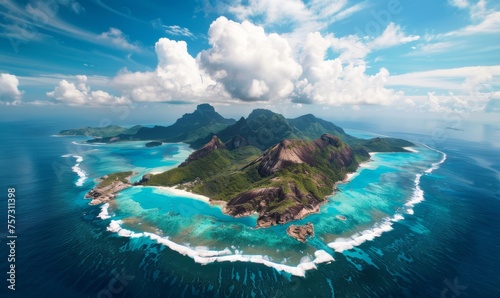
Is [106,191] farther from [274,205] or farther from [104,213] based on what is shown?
[274,205]

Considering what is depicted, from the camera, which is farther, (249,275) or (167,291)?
(249,275)

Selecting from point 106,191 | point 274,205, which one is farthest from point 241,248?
point 106,191

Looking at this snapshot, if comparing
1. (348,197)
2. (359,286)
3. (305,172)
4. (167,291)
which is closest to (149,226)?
(167,291)

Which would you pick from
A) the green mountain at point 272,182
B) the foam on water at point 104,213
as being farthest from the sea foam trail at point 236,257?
the foam on water at point 104,213

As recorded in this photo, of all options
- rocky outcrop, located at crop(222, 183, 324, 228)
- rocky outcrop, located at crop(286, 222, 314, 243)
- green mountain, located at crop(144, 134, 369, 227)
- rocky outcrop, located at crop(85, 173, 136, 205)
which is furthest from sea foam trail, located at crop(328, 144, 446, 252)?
rocky outcrop, located at crop(85, 173, 136, 205)

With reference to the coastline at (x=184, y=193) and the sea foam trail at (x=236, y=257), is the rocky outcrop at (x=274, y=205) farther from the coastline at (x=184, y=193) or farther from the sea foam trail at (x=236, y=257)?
the sea foam trail at (x=236, y=257)

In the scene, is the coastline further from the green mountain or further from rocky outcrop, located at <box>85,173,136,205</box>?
rocky outcrop, located at <box>85,173,136,205</box>

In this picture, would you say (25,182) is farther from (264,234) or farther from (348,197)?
(348,197)
